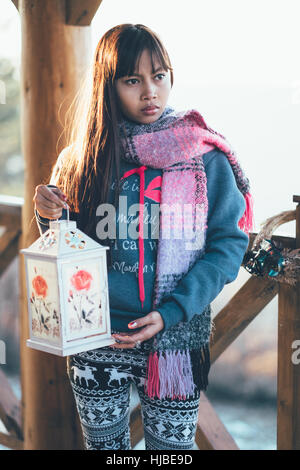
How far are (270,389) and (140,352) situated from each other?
302cm

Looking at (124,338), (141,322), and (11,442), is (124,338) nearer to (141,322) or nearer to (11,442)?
(141,322)

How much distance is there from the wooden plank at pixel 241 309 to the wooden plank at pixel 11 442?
3.32 feet

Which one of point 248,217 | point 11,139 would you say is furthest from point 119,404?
point 11,139

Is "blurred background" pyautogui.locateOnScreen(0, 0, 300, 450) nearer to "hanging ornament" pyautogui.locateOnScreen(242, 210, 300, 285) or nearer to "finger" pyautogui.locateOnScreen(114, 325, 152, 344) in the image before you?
"hanging ornament" pyautogui.locateOnScreen(242, 210, 300, 285)

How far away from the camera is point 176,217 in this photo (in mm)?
1250

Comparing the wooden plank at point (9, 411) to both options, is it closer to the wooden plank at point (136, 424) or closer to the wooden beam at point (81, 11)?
the wooden plank at point (136, 424)

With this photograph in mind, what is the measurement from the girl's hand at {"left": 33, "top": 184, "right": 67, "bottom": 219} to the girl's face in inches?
10.3

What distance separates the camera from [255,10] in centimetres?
609

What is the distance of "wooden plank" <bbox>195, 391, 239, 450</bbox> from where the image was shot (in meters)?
1.89

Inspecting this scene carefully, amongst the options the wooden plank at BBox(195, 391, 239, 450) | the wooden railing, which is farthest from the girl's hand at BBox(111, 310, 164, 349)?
the wooden plank at BBox(195, 391, 239, 450)

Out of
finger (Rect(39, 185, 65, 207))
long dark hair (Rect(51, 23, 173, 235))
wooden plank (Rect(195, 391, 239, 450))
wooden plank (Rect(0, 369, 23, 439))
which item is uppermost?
long dark hair (Rect(51, 23, 173, 235))

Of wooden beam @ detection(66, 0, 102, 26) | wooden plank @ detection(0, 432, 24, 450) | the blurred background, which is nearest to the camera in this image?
wooden beam @ detection(66, 0, 102, 26)

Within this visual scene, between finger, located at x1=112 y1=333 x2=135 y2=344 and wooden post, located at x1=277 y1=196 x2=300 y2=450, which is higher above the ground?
finger, located at x1=112 y1=333 x2=135 y2=344

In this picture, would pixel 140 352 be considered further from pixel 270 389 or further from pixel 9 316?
pixel 9 316
